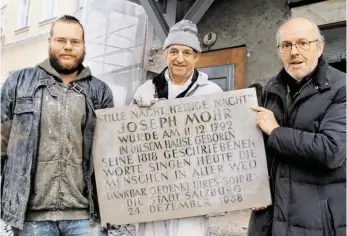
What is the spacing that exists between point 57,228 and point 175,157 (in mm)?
731

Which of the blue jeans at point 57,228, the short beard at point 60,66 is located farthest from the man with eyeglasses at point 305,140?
the short beard at point 60,66

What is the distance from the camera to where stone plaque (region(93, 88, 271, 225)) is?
7.83 ft

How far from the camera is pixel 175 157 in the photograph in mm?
2418

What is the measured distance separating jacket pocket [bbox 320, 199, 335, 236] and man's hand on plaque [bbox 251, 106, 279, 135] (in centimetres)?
43

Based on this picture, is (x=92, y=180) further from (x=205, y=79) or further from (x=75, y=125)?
(x=205, y=79)

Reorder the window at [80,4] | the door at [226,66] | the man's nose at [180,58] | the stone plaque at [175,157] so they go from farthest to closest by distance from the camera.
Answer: the window at [80,4] < the door at [226,66] < the man's nose at [180,58] < the stone plaque at [175,157]

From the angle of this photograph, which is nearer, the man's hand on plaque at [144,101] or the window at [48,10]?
the man's hand on plaque at [144,101]

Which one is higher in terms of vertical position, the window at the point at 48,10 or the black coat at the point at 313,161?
the window at the point at 48,10

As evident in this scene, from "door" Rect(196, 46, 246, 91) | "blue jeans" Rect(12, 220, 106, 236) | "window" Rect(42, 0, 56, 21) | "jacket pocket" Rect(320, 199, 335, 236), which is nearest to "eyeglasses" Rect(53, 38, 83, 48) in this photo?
"blue jeans" Rect(12, 220, 106, 236)

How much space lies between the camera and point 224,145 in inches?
95.0

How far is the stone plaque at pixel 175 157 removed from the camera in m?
2.39

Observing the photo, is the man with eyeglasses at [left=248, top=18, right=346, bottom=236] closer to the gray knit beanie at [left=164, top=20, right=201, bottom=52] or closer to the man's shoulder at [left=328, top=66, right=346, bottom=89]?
the man's shoulder at [left=328, top=66, right=346, bottom=89]

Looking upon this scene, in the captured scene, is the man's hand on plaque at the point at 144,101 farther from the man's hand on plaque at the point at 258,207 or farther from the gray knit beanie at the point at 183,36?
the man's hand on plaque at the point at 258,207

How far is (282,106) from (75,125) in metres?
1.05
